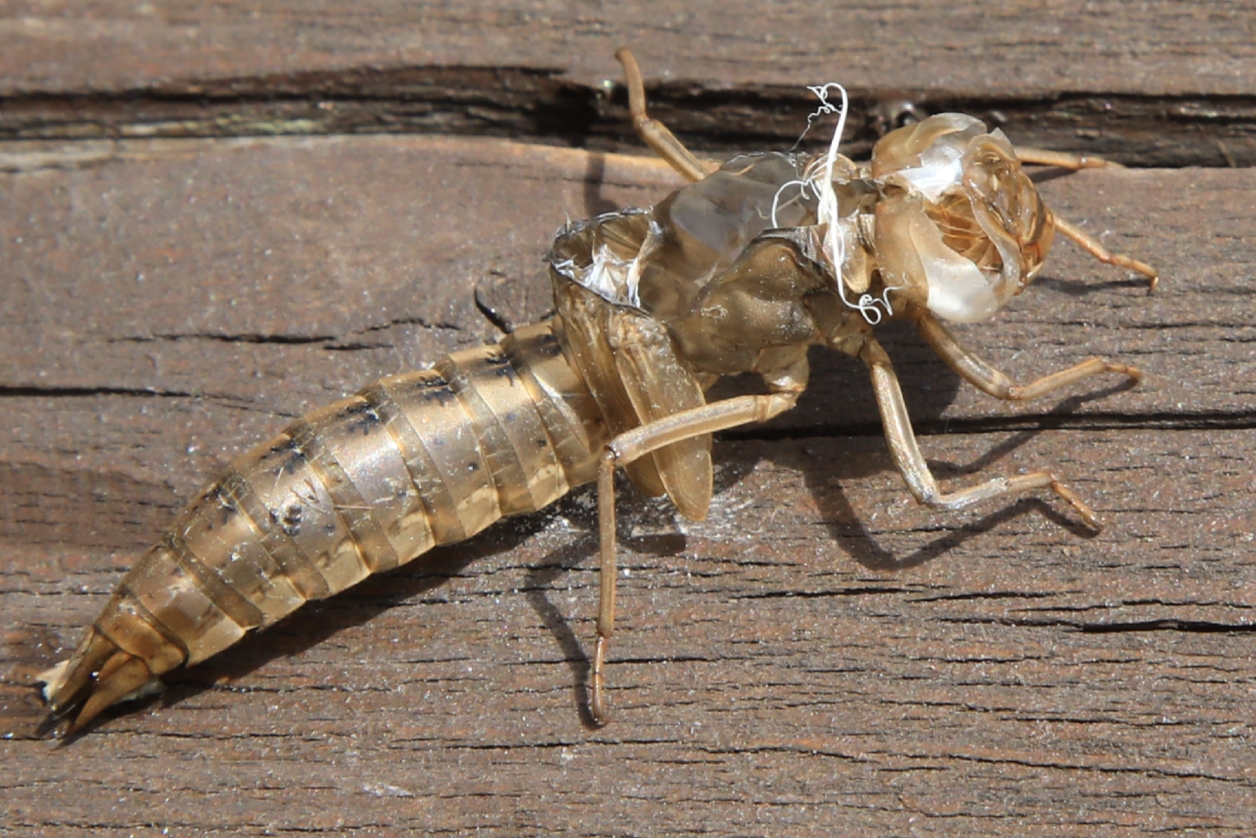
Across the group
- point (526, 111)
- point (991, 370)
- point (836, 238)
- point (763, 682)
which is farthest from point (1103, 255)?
point (526, 111)

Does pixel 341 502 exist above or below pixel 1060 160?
below

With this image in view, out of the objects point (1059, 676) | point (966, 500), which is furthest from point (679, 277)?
point (1059, 676)

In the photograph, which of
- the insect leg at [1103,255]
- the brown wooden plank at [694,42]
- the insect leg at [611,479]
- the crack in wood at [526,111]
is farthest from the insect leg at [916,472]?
the brown wooden plank at [694,42]

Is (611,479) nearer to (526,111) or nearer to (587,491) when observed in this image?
(587,491)

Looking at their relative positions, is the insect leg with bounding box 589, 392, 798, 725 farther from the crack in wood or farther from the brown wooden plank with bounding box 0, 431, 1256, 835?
the crack in wood

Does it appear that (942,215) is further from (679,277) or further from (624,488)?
(624,488)

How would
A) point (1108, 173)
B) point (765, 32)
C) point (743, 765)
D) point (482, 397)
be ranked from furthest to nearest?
point (765, 32), point (1108, 173), point (482, 397), point (743, 765)
